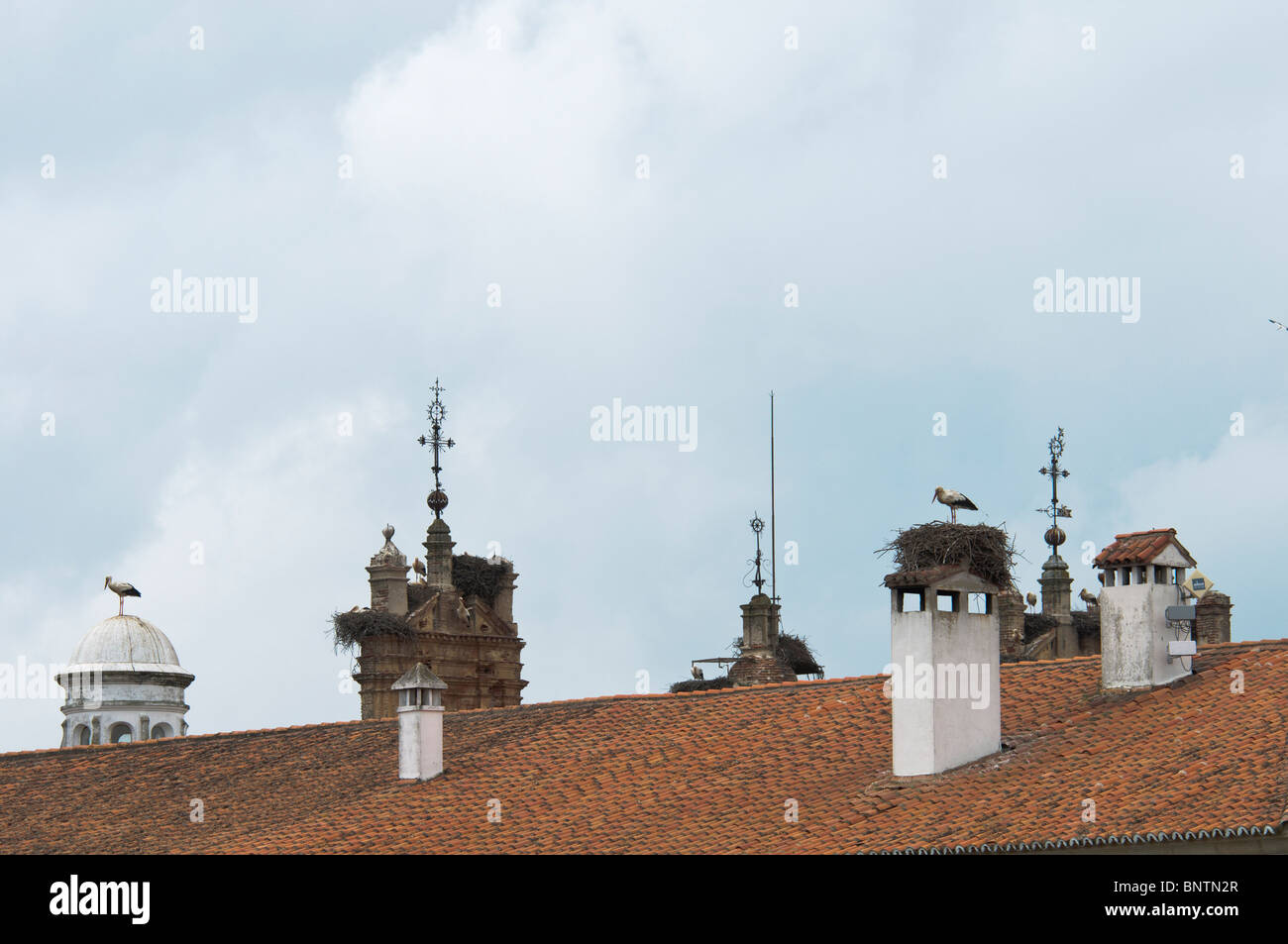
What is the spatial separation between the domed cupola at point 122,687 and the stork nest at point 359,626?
272 centimetres

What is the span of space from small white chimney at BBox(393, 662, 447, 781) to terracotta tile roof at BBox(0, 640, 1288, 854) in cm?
23

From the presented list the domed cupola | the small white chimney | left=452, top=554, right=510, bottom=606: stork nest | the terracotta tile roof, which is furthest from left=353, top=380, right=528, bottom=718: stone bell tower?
the small white chimney

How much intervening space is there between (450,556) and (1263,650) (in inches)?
873

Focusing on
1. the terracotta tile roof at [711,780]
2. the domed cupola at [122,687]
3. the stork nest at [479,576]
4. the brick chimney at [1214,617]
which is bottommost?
the terracotta tile roof at [711,780]

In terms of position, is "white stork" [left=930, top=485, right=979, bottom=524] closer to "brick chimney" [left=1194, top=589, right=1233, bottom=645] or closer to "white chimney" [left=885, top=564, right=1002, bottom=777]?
"white chimney" [left=885, top=564, right=1002, bottom=777]

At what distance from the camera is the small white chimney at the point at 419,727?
89.9 feet

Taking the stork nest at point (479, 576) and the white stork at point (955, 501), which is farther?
the stork nest at point (479, 576)

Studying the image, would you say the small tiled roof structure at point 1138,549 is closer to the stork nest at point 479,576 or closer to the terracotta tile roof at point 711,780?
the terracotta tile roof at point 711,780

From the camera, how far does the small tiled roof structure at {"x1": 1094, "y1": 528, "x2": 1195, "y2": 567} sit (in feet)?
75.8

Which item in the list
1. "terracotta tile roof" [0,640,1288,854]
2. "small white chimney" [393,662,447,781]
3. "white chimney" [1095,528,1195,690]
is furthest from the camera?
"small white chimney" [393,662,447,781]

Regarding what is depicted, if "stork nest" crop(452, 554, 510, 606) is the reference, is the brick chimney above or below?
below

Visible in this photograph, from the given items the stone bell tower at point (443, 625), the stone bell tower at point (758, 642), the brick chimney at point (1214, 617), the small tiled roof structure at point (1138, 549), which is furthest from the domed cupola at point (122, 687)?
the small tiled roof structure at point (1138, 549)

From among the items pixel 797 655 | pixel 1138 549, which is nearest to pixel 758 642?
pixel 797 655

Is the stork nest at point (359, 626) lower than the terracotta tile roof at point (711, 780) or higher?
higher
